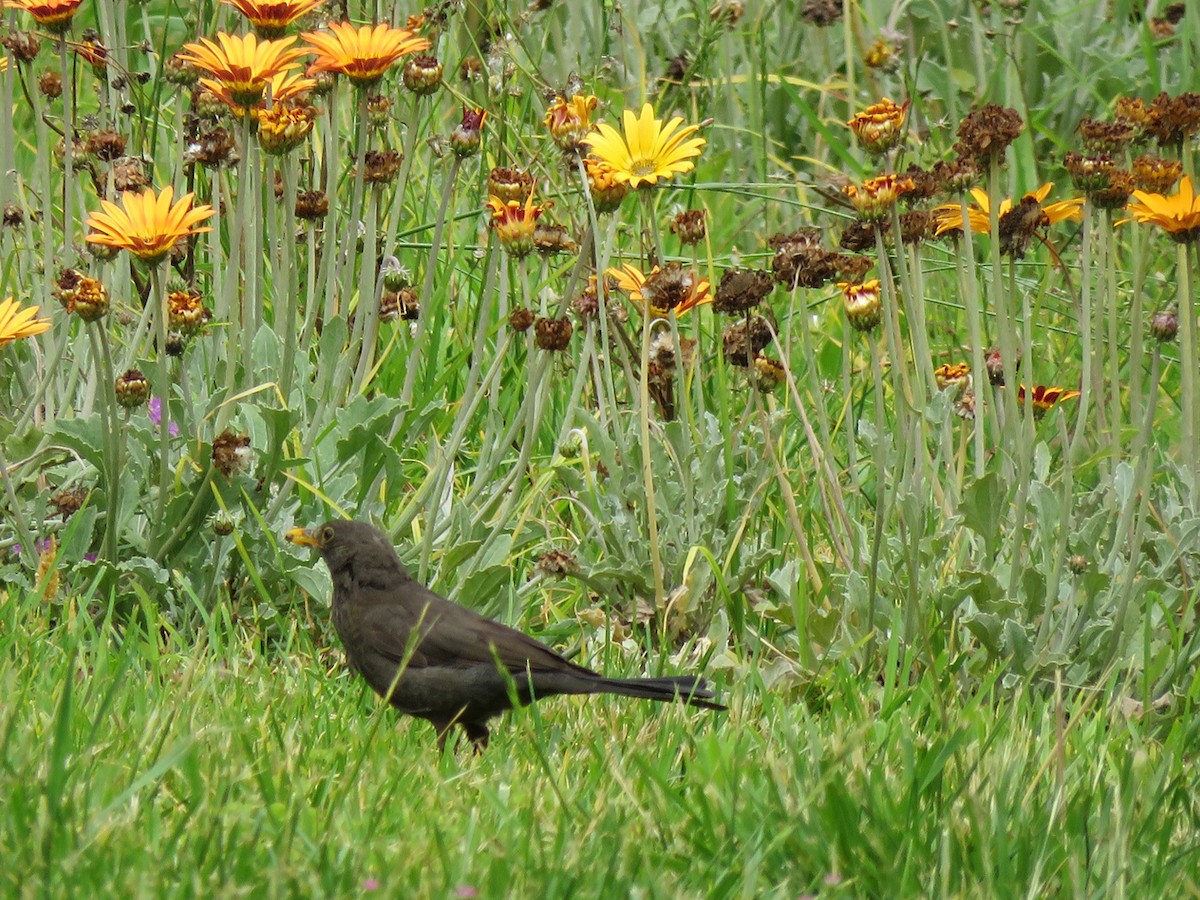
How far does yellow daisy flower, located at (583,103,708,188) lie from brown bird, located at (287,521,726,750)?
2.91 feet

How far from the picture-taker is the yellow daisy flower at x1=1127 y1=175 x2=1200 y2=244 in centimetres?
320

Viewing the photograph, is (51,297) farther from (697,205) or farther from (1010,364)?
(697,205)

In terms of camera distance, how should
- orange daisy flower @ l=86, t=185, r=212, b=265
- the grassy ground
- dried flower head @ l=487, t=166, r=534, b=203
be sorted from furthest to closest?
1. dried flower head @ l=487, t=166, r=534, b=203
2. orange daisy flower @ l=86, t=185, r=212, b=265
3. the grassy ground

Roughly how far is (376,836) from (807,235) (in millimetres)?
1716

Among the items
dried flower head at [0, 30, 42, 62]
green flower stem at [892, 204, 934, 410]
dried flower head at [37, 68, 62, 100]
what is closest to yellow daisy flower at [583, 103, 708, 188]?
green flower stem at [892, 204, 934, 410]

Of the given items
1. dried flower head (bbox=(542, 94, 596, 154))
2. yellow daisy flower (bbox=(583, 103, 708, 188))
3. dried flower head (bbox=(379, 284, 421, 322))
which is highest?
dried flower head (bbox=(542, 94, 596, 154))

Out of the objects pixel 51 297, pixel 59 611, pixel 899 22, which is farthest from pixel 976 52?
pixel 59 611

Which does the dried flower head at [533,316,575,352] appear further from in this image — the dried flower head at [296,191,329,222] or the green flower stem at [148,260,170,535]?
the green flower stem at [148,260,170,535]

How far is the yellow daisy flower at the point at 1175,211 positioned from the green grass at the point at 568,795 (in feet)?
2.89

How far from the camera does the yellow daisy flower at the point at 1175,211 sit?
10.5ft

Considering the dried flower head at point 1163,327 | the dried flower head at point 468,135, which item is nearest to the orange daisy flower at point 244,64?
the dried flower head at point 468,135

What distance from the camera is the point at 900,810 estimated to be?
8.34 ft

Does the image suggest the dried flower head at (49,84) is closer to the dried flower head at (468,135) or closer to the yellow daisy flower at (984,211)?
the dried flower head at (468,135)

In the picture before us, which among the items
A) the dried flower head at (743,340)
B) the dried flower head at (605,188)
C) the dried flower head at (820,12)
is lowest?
the dried flower head at (743,340)
